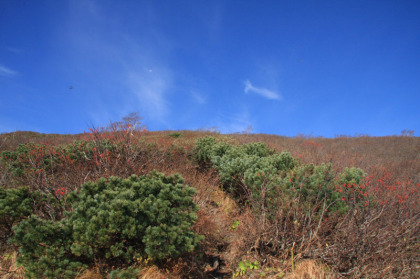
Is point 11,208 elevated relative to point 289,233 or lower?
elevated

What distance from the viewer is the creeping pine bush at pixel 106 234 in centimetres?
308

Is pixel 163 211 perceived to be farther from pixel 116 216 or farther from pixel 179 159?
pixel 179 159

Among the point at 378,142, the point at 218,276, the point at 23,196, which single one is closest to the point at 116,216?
the point at 218,276

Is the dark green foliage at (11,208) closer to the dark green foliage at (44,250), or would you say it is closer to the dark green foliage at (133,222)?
the dark green foliage at (44,250)

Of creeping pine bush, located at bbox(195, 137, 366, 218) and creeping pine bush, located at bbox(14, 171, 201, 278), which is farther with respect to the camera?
creeping pine bush, located at bbox(195, 137, 366, 218)

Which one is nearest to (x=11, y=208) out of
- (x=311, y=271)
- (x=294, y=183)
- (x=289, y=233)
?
(x=289, y=233)

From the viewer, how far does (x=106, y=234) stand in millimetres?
3139

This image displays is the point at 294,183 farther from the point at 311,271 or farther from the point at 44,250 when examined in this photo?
the point at 44,250

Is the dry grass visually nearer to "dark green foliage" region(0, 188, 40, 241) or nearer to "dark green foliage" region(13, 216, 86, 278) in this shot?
"dark green foliage" region(13, 216, 86, 278)

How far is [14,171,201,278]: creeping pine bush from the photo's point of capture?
3.08 metres

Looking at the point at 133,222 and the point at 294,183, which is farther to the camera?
the point at 294,183

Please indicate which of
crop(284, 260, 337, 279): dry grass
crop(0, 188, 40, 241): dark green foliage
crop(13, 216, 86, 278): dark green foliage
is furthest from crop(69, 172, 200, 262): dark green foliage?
crop(284, 260, 337, 279): dry grass

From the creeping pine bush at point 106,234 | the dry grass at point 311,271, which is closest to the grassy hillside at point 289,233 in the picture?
the dry grass at point 311,271

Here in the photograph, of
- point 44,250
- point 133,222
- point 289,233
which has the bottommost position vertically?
point 44,250
